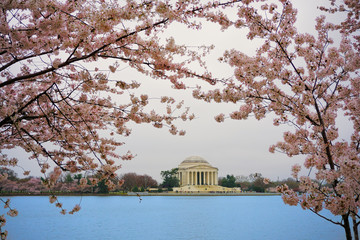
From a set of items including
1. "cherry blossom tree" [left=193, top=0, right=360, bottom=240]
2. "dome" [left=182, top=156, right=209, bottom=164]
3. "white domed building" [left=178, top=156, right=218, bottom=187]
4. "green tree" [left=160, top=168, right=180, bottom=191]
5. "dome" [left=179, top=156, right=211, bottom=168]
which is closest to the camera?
"cherry blossom tree" [left=193, top=0, right=360, bottom=240]

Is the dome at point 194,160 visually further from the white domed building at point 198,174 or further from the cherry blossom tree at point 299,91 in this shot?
the cherry blossom tree at point 299,91

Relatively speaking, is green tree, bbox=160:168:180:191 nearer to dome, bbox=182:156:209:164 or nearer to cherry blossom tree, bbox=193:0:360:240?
dome, bbox=182:156:209:164

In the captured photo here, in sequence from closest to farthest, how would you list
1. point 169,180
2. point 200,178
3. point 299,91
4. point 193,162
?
point 299,91 < point 169,180 < point 200,178 < point 193,162

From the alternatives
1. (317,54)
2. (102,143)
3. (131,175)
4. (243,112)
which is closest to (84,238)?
(102,143)

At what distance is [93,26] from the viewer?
3.48 m

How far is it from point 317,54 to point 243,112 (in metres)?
1.69

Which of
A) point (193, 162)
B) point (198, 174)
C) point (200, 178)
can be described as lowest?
point (200, 178)

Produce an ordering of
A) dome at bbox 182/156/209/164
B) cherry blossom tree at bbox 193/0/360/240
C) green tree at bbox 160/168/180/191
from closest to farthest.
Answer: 1. cherry blossom tree at bbox 193/0/360/240
2. green tree at bbox 160/168/180/191
3. dome at bbox 182/156/209/164

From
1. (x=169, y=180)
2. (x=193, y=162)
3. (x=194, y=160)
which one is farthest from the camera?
(x=194, y=160)

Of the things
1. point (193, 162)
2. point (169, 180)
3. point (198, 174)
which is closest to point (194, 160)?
point (193, 162)

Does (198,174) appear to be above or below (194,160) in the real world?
below

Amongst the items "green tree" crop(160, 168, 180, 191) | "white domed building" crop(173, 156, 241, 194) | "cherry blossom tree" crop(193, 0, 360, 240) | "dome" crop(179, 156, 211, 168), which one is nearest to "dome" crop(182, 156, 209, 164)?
"dome" crop(179, 156, 211, 168)

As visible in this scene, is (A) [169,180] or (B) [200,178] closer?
(A) [169,180]

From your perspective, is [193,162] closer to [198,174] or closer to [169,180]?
[198,174]
